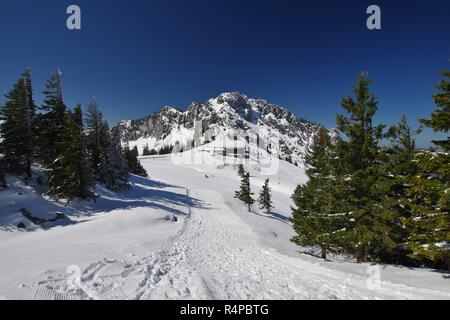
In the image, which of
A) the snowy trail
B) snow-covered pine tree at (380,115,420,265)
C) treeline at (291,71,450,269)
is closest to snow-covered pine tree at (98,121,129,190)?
the snowy trail

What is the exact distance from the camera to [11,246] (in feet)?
40.1

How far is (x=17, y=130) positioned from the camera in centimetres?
2183

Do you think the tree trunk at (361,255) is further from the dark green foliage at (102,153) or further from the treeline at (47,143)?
the dark green foliage at (102,153)

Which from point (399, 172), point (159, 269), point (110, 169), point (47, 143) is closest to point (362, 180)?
point (399, 172)

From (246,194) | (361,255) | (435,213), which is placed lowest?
(246,194)

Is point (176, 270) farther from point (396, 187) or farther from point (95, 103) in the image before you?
point (95, 103)

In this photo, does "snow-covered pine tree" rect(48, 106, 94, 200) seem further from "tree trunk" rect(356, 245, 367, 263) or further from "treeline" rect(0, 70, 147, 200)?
"tree trunk" rect(356, 245, 367, 263)

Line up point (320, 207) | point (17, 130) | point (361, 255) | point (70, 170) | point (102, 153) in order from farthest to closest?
point (102, 153) → point (17, 130) → point (70, 170) → point (320, 207) → point (361, 255)

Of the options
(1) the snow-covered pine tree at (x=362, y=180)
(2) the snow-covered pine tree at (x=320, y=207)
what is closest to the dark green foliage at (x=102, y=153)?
(2) the snow-covered pine tree at (x=320, y=207)

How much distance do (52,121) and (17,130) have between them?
3.35 meters

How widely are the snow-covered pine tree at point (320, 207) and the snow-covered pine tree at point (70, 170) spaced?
1938 cm

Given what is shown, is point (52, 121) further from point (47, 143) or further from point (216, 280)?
point (216, 280)

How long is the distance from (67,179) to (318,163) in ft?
72.0
